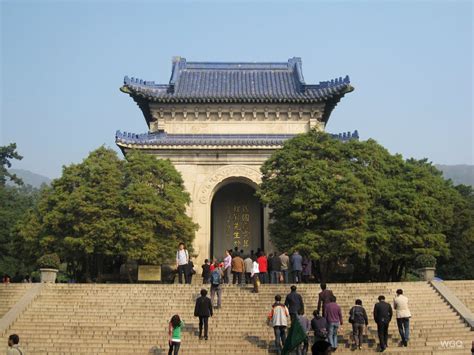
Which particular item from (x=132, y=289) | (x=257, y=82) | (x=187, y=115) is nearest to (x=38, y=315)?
(x=132, y=289)

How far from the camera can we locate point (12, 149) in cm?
6194

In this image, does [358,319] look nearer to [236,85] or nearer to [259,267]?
[259,267]

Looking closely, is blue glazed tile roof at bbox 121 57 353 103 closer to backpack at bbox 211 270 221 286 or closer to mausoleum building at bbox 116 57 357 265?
mausoleum building at bbox 116 57 357 265

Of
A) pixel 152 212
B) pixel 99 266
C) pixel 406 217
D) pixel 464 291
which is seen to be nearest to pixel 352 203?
pixel 406 217

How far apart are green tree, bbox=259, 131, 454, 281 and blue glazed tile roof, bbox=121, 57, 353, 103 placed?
6.61 meters

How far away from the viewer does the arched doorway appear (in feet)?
110

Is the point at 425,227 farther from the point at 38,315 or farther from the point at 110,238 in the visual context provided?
the point at 38,315

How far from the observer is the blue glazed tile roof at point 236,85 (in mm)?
32281

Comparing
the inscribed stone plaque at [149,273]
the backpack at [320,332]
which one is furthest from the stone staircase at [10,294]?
the backpack at [320,332]

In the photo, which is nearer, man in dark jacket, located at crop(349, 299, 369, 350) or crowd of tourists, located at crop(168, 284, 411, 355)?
crowd of tourists, located at crop(168, 284, 411, 355)

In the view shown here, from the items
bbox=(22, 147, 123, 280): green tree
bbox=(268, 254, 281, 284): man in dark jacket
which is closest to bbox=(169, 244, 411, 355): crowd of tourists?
bbox=(268, 254, 281, 284): man in dark jacket

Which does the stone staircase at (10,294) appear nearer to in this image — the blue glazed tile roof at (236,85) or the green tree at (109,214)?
the green tree at (109,214)

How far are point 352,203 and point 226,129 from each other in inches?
425

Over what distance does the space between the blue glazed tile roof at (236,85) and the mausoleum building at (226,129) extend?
0.17ft
